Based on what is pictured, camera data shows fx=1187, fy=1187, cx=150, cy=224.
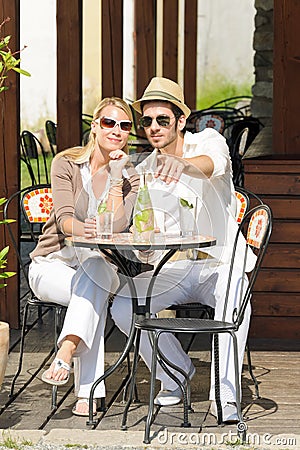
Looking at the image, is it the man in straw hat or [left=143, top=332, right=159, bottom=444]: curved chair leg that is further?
the man in straw hat

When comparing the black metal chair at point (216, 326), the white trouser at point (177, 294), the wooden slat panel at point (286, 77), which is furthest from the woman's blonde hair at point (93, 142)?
the wooden slat panel at point (286, 77)

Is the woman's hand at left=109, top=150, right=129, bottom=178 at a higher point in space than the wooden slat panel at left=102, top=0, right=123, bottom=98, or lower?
lower

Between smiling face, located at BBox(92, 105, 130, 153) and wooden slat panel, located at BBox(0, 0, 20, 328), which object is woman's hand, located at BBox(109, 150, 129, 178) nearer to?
smiling face, located at BBox(92, 105, 130, 153)

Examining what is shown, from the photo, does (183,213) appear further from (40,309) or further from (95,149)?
(40,309)

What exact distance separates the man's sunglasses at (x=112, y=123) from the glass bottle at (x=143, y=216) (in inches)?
9.8

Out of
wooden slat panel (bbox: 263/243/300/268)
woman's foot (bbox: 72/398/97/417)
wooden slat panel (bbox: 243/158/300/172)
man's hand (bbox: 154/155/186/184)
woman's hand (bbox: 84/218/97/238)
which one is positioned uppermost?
wooden slat panel (bbox: 243/158/300/172)

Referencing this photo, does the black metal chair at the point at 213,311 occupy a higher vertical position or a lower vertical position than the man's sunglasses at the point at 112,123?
lower

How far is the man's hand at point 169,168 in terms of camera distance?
444 centimetres

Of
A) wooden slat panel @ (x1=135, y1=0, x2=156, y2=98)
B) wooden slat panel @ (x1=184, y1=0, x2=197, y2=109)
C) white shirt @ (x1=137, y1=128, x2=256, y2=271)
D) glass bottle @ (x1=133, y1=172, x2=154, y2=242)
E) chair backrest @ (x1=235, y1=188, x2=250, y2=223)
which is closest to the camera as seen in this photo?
glass bottle @ (x1=133, y1=172, x2=154, y2=242)

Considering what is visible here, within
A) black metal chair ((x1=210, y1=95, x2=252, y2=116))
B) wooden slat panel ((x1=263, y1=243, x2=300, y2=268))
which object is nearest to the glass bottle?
wooden slat panel ((x1=263, y1=243, x2=300, y2=268))

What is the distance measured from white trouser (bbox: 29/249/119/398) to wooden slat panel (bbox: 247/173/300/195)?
1273 mm

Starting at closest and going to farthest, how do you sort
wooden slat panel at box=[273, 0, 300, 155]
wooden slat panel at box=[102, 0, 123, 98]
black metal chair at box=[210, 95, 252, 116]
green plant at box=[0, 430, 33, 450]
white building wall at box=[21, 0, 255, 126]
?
green plant at box=[0, 430, 33, 450], wooden slat panel at box=[273, 0, 300, 155], wooden slat panel at box=[102, 0, 123, 98], black metal chair at box=[210, 95, 252, 116], white building wall at box=[21, 0, 255, 126]

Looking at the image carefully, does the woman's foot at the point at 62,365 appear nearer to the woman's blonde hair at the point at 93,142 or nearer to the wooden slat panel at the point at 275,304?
the woman's blonde hair at the point at 93,142

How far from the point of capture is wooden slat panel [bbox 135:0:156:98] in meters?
11.4
